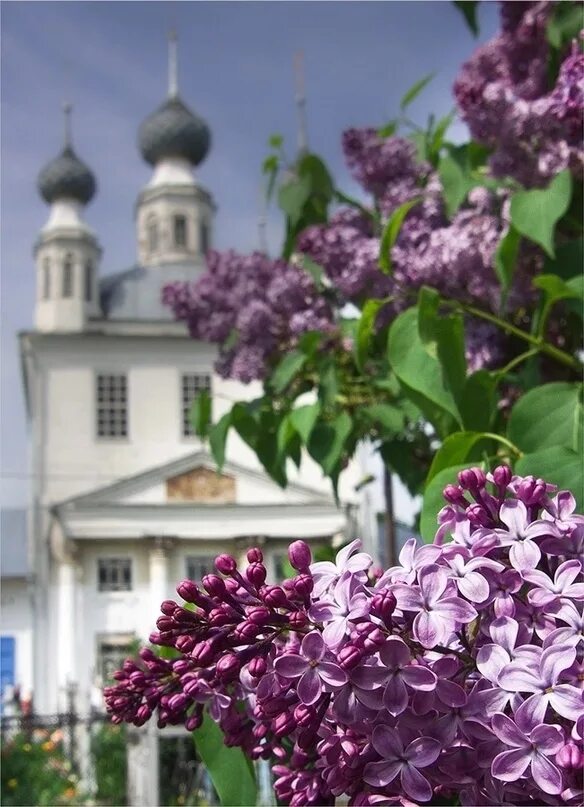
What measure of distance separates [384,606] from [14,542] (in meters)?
9.22

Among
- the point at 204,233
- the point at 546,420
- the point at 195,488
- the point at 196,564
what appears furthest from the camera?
the point at 204,233

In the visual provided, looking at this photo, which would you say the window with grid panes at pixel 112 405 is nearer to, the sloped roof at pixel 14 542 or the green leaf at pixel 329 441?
the sloped roof at pixel 14 542

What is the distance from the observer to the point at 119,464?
941cm

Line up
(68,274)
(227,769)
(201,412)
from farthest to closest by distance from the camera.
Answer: (68,274) < (201,412) < (227,769)

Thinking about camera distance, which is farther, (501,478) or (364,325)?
(364,325)

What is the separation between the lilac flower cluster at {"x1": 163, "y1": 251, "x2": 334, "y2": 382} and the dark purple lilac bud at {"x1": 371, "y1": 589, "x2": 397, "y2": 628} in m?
0.64

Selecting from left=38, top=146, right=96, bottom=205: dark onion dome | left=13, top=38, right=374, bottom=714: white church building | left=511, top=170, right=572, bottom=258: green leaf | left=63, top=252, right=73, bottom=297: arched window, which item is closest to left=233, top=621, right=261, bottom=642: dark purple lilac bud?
left=511, top=170, right=572, bottom=258: green leaf

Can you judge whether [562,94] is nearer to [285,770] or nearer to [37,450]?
[285,770]

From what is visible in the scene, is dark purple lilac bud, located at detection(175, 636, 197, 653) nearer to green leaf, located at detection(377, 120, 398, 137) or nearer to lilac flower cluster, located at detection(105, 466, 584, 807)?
lilac flower cluster, located at detection(105, 466, 584, 807)

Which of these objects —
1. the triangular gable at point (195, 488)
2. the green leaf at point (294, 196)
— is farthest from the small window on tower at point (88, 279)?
the green leaf at point (294, 196)

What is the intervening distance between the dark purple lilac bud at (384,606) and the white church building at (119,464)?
25.7 ft

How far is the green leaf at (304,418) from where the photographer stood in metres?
0.73

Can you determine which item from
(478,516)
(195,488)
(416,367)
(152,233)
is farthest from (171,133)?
(478,516)

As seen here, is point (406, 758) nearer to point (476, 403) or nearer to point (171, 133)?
point (476, 403)
